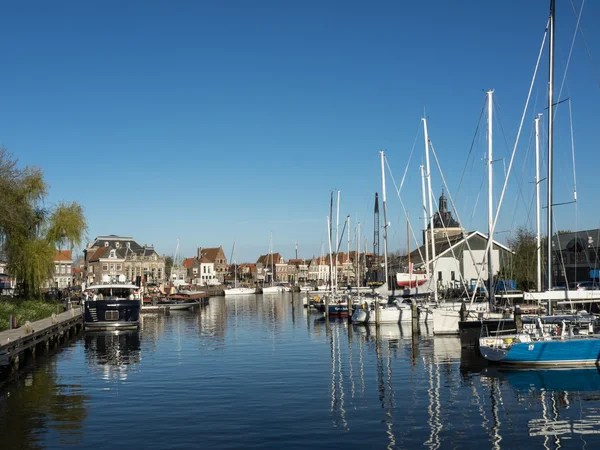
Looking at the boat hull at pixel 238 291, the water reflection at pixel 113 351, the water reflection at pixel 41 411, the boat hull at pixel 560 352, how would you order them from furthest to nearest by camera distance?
the boat hull at pixel 238 291 < the water reflection at pixel 113 351 < the boat hull at pixel 560 352 < the water reflection at pixel 41 411

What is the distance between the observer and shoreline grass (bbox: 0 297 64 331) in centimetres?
4278

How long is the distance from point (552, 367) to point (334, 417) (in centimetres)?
1330

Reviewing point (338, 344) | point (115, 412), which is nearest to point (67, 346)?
point (338, 344)

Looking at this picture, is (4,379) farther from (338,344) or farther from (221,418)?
(338,344)

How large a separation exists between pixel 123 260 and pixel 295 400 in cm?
12217

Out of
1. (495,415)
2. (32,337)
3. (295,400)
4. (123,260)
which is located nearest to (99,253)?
(123,260)

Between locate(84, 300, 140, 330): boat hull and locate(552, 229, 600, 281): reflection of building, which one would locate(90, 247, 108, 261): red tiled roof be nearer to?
locate(84, 300, 140, 330): boat hull

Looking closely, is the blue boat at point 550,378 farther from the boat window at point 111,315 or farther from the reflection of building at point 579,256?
the reflection of building at point 579,256

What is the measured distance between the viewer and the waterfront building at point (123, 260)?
140m

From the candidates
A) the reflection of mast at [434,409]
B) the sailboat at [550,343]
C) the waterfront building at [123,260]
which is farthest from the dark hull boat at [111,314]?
the waterfront building at [123,260]

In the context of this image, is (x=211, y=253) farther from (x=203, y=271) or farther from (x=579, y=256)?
(x=579, y=256)

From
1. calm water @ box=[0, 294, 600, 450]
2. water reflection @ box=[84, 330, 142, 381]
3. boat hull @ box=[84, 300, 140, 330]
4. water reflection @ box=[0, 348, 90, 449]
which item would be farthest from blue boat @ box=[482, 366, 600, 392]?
boat hull @ box=[84, 300, 140, 330]

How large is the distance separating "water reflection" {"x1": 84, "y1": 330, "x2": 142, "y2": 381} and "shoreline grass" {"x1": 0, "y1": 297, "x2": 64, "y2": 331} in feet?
13.5

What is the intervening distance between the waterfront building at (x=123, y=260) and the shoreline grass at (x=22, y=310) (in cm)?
8205
